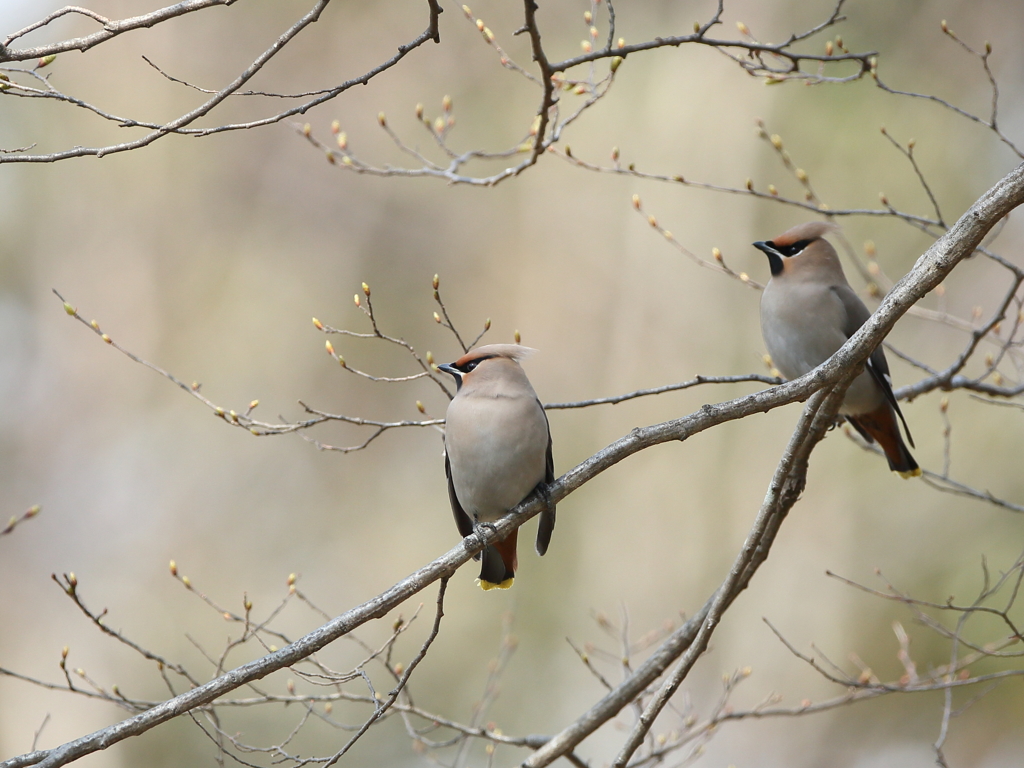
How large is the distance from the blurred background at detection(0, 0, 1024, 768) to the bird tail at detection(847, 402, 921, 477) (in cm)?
584

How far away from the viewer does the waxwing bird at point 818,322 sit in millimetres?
5500

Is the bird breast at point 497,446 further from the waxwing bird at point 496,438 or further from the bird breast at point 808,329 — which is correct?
the bird breast at point 808,329

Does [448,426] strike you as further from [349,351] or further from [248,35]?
[248,35]

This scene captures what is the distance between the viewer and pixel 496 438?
4.38 meters

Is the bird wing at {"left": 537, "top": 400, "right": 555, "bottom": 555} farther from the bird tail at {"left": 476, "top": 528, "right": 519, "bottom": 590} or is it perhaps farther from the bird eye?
the bird eye

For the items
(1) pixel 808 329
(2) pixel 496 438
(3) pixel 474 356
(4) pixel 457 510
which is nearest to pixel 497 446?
(2) pixel 496 438

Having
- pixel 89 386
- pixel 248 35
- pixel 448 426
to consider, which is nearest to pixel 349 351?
pixel 89 386

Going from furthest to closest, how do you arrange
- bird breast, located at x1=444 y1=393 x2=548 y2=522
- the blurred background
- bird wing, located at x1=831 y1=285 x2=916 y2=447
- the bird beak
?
the blurred background, the bird beak, bird wing, located at x1=831 y1=285 x2=916 y2=447, bird breast, located at x1=444 y1=393 x2=548 y2=522

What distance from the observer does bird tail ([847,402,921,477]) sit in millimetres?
5602

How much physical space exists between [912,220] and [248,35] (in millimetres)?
13594

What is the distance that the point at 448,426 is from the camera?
459 cm

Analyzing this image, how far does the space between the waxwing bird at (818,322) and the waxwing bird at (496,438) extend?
164 centimetres

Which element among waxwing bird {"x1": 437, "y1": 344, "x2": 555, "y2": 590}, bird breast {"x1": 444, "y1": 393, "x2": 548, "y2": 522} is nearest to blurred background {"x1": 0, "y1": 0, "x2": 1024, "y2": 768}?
waxwing bird {"x1": 437, "y1": 344, "x2": 555, "y2": 590}

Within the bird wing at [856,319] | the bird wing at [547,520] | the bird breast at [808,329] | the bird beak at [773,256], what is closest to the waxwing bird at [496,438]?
the bird wing at [547,520]
